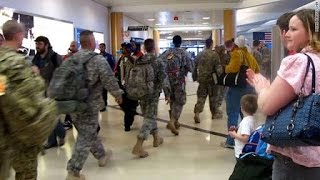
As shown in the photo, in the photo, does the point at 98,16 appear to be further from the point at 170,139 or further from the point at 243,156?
the point at 243,156

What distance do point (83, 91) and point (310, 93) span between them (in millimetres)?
2654

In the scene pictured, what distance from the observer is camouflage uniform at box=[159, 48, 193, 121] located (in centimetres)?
645

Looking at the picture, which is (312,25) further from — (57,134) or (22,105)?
(57,134)

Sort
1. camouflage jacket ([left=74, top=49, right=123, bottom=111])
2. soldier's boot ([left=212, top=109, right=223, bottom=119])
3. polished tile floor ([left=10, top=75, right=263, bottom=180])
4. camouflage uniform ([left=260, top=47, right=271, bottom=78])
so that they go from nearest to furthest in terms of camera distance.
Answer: camouflage jacket ([left=74, top=49, right=123, bottom=111]) < polished tile floor ([left=10, top=75, right=263, bottom=180]) < soldier's boot ([left=212, top=109, right=223, bottom=119]) < camouflage uniform ([left=260, top=47, right=271, bottom=78])

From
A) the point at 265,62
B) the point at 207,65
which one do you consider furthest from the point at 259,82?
the point at 265,62

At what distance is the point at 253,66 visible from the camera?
16.6 ft

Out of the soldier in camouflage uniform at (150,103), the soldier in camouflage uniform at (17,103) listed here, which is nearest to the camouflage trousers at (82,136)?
the soldier in camouflage uniform at (150,103)

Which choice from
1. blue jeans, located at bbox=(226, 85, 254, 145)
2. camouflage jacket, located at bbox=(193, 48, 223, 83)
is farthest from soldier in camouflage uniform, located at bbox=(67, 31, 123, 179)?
camouflage jacket, located at bbox=(193, 48, 223, 83)

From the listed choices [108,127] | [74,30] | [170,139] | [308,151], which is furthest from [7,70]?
[74,30]

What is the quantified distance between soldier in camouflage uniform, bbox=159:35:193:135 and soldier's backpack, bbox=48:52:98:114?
2.57 m

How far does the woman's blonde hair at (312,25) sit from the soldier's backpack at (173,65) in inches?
182

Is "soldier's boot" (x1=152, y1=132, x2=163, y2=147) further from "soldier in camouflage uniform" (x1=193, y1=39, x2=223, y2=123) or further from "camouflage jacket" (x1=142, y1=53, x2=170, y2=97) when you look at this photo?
"soldier in camouflage uniform" (x1=193, y1=39, x2=223, y2=123)

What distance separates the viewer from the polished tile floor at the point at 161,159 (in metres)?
4.32

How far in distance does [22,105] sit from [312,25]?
4.07 feet
